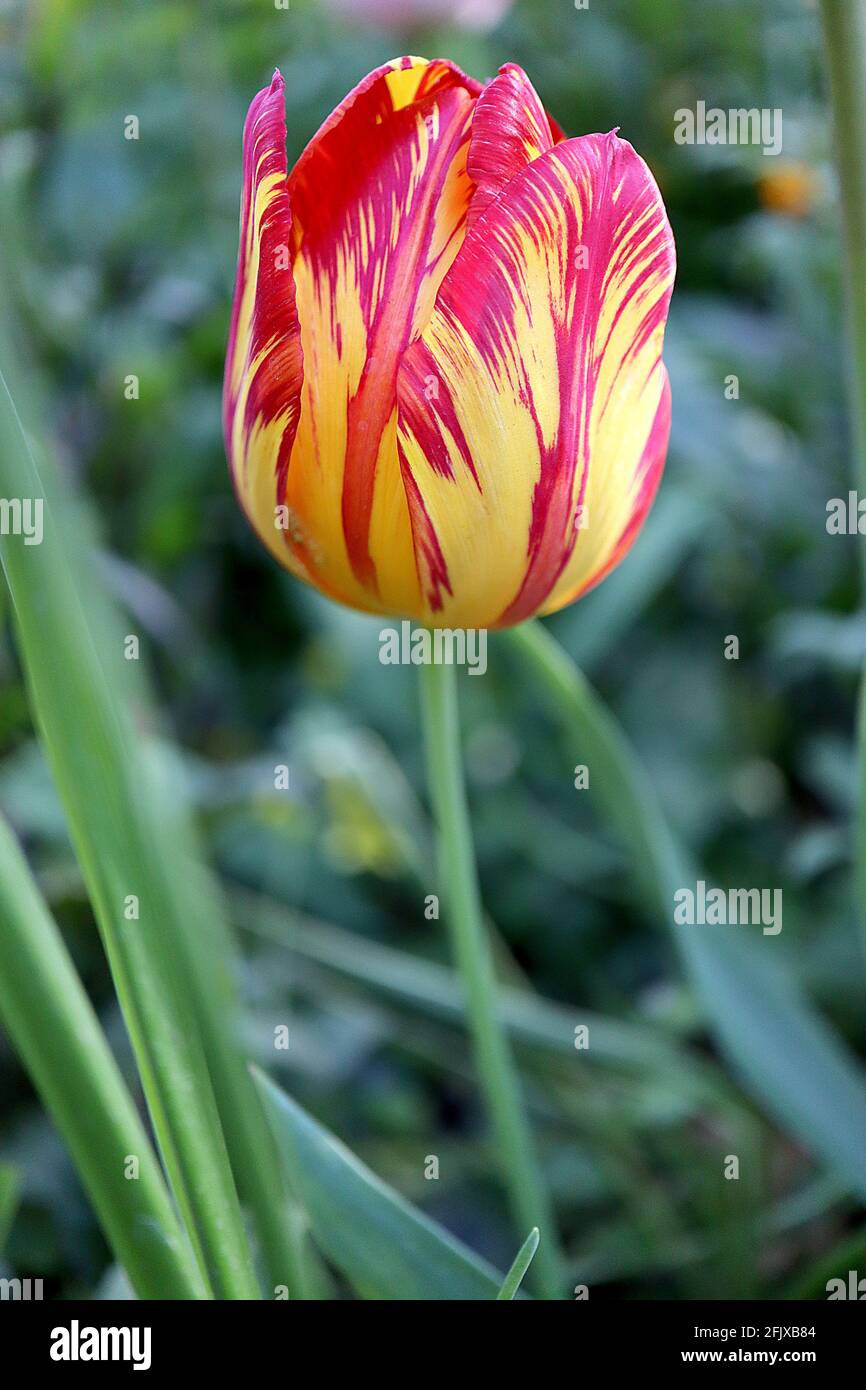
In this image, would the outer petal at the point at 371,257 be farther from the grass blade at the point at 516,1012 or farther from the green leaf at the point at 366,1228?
the grass blade at the point at 516,1012

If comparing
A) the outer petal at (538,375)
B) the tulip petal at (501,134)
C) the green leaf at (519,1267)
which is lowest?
the green leaf at (519,1267)

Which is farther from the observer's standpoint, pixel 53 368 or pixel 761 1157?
pixel 53 368

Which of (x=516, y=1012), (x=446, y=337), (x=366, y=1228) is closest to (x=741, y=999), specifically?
(x=516, y=1012)

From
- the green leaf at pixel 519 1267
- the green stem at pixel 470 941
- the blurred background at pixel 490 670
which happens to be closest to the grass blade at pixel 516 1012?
the blurred background at pixel 490 670

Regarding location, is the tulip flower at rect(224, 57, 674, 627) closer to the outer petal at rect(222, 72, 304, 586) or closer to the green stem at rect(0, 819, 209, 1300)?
the outer petal at rect(222, 72, 304, 586)
